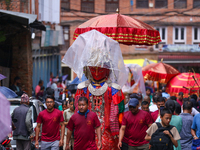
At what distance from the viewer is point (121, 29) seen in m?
8.93

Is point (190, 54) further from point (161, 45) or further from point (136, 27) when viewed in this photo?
point (136, 27)

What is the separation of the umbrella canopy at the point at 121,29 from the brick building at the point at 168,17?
2599cm

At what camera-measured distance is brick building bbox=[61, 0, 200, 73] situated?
34812 millimetres

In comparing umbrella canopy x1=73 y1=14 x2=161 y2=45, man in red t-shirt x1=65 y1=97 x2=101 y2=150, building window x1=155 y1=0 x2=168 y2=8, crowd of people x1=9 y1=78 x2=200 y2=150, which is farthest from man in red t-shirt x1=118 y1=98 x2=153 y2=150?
building window x1=155 y1=0 x2=168 y2=8

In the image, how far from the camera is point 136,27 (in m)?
9.04

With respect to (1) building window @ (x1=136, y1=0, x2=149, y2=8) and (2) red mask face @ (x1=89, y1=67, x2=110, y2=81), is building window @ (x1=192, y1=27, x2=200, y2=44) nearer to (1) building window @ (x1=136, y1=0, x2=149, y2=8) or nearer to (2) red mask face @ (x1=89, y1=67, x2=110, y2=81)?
(1) building window @ (x1=136, y1=0, x2=149, y2=8)

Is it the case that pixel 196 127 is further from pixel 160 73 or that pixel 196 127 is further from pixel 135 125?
pixel 160 73

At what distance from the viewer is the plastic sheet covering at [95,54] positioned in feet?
23.3

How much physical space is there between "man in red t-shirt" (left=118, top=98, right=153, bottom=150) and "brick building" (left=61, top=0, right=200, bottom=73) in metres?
28.6

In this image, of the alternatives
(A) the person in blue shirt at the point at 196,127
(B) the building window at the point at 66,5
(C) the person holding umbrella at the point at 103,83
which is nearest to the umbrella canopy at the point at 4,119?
(C) the person holding umbrella at the point at 103,83

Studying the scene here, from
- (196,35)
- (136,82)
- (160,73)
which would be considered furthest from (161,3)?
(136,82)

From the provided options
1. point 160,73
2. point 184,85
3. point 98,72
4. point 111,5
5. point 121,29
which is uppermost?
point 111,5

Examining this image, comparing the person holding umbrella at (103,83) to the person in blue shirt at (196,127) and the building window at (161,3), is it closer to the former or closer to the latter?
the person in blue shirt at (196,127)

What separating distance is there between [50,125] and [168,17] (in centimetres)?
2913
